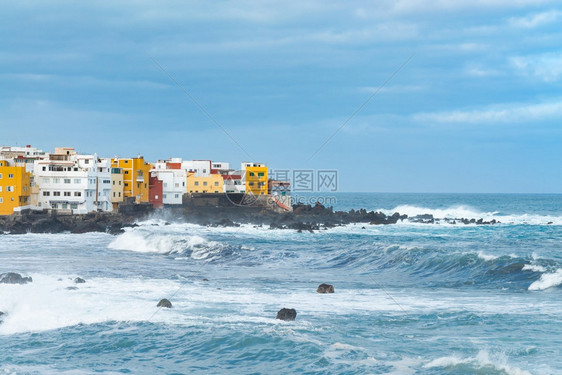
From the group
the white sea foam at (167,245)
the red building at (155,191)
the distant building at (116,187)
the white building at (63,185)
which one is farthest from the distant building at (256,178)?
the white sea foam at (167,245)

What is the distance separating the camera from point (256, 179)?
7919cm

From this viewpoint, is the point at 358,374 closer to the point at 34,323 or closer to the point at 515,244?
the point at 34,323

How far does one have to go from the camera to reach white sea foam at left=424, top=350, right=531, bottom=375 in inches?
440

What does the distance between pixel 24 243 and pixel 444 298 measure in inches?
1074

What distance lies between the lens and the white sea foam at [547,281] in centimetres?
2058

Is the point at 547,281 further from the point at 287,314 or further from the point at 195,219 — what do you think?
the point at 195,219

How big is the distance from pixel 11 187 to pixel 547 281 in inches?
1775

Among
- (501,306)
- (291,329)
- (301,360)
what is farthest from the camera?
(501,306)

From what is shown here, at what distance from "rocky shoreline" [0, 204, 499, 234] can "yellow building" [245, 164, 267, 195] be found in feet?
25.9

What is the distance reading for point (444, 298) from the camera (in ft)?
61.0

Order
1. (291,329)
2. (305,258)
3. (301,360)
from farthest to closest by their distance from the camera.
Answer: (305,258) < (291,329) < (301,360)

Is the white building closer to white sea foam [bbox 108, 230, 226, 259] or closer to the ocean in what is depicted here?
white sea foam [bbox 108, 230, 226, 259]

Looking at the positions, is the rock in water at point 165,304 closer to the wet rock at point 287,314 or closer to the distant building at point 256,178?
the wet rock at point 287,314

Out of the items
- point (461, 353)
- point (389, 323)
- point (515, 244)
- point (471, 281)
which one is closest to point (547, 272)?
point (471, 281)
